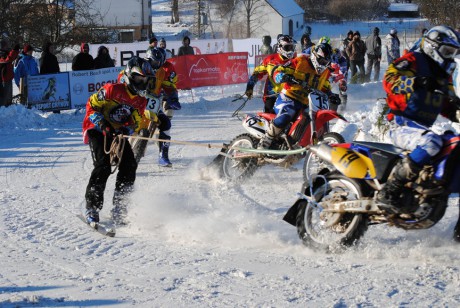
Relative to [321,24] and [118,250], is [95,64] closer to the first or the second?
[118,250]

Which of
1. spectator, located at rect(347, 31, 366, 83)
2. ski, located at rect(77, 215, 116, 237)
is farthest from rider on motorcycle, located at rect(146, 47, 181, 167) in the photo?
spectator, located at rect(347, 31, 366, 83)

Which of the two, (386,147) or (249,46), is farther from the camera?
(249,46)

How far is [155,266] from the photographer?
20.6 feet

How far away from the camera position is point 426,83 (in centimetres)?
575

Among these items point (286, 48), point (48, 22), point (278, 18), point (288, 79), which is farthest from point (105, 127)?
point (278, 18)

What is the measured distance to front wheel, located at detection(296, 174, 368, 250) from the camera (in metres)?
6.20

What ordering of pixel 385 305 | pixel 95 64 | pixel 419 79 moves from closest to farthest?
pixel 385 305
pixel 419 79
pixel 95 64

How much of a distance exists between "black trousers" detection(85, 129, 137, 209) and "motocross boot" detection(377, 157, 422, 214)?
3.18 meters

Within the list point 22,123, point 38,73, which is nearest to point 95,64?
point 38,73

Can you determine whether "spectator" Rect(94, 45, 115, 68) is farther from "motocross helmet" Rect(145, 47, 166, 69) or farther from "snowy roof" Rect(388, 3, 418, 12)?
"snowy roof" Rect(388, 3, 418, 12)

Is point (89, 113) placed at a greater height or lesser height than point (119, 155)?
greater

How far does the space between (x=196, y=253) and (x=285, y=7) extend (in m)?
55.3

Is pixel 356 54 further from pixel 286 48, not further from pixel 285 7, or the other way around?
pixel 285 7

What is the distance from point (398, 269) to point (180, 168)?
229 inches
